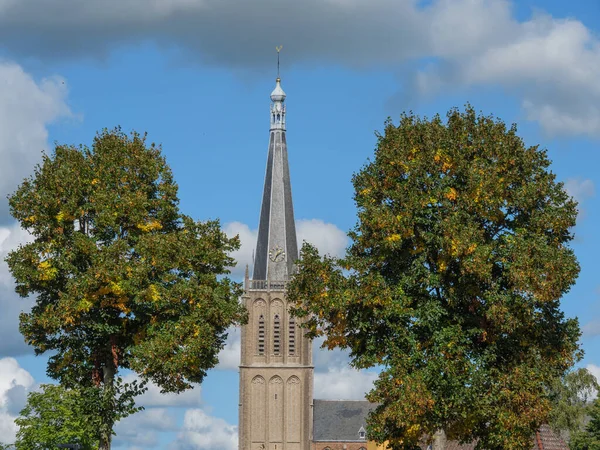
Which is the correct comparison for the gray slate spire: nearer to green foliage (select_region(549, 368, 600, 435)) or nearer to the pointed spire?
the pointed spire

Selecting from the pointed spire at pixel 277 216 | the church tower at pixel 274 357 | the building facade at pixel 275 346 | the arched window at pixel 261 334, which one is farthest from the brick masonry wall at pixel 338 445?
the pointed spire at pixel 277 216

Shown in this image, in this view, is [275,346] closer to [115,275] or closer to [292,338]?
[292,338]

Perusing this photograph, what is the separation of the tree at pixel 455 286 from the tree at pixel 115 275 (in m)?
3.30

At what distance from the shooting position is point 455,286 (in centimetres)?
3641

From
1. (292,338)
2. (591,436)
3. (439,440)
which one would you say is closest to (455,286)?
(439,440)

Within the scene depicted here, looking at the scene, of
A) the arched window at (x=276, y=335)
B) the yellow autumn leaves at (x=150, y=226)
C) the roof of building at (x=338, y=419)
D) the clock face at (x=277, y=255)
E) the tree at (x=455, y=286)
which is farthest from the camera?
the roof of building at (x=338, y=419)

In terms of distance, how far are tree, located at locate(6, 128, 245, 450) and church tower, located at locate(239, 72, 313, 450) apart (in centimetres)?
8387

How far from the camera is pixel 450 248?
3503 cm

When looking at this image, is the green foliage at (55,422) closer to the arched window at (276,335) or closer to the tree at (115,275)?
the tree at (115,275)

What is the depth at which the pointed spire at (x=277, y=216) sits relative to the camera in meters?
125

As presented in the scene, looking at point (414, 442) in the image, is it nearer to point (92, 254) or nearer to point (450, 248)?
point (450, 248)

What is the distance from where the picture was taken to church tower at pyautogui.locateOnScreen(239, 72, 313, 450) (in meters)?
124

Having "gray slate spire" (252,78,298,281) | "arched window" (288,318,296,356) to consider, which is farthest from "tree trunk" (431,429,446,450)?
"gray slate spire" (252,78,298,281)

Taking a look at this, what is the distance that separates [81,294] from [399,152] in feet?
35.0
